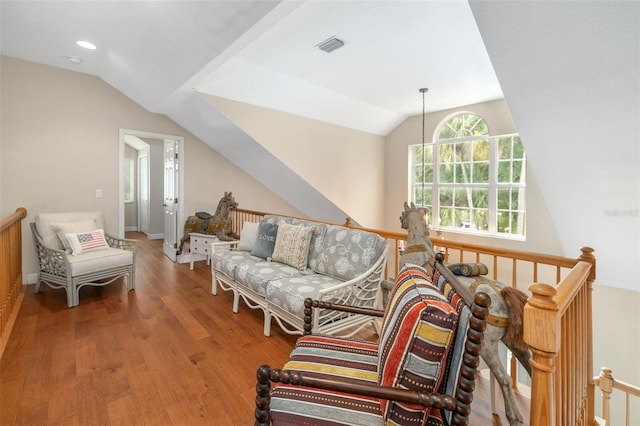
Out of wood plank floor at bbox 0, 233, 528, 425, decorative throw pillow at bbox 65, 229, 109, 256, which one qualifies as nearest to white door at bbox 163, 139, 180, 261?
decorative throw pillow at bbox 65, 229, 109, 256

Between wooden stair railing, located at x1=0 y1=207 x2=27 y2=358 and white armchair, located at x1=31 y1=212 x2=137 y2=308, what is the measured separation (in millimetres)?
191

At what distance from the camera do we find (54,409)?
5.53 feet

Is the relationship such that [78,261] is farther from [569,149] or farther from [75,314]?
[569,149]

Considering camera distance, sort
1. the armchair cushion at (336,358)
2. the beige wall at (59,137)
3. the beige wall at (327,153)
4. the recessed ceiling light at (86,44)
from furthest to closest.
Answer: the beige wall at (327,153)
the beige wall at (59,137)
the recessed ceiling light at (86,44)
the armchair cushion at (336,358)

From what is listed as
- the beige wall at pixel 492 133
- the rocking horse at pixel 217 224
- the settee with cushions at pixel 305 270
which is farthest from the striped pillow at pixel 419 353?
the rocking horse at pixel 217 224

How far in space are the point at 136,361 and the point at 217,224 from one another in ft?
7.91

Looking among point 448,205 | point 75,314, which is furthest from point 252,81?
point 448,205

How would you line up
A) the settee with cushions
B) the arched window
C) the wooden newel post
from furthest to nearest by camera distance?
the arched window → the settee with cushions → the wooden newel post

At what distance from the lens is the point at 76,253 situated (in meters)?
3.34

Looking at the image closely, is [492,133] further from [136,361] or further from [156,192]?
[156,192]

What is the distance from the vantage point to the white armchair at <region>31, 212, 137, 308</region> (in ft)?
10.1

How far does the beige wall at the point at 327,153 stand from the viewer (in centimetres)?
410

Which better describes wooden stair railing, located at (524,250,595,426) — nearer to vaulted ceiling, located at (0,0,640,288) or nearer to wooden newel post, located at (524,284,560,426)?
wooden newel post, located at (524,284,560,426)

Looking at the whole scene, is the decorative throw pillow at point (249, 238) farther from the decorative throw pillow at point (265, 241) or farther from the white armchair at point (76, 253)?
the white armchair at point (76, 253)
